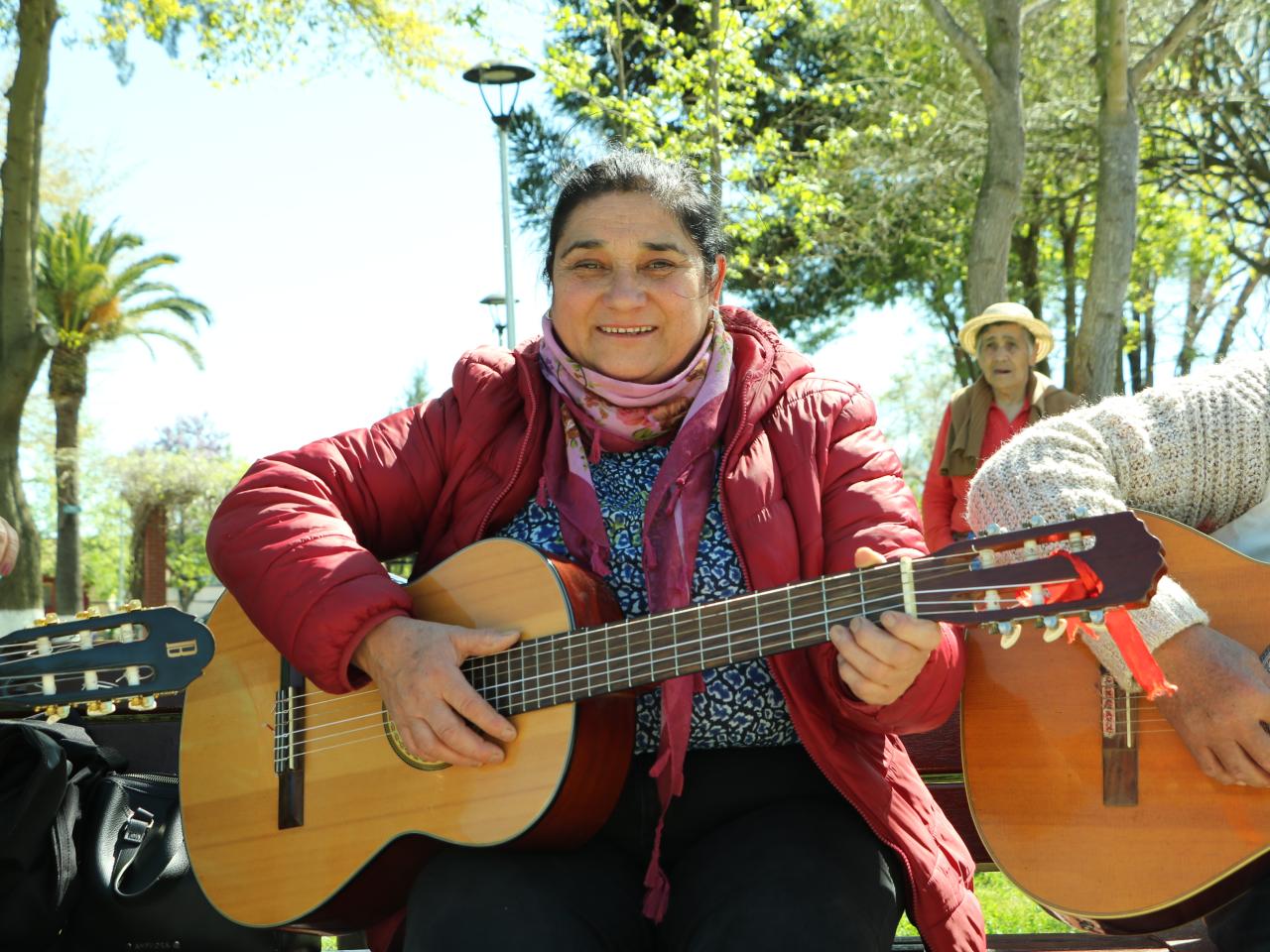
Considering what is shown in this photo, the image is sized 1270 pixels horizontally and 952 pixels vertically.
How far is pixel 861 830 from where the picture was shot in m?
2.27

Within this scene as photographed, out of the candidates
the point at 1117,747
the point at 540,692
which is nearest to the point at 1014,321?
the point at 1117,747

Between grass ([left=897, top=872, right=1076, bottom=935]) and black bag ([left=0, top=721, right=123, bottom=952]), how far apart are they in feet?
8.43

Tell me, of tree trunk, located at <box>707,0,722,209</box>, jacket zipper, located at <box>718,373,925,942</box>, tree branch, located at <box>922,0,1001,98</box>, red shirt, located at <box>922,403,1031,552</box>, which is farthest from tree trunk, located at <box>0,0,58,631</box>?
jacket zipper, located at <box>718,373,925,942</box>

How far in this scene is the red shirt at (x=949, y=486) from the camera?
6988 mm

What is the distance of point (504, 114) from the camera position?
13.2 m

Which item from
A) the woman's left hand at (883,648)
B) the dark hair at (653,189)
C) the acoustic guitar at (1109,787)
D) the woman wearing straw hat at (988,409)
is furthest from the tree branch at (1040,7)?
the woman's left hand at (883,648)

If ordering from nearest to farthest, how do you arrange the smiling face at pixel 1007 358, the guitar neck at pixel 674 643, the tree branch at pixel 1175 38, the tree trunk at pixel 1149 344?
1. the guitar neck at pixel 674 643
2. the smiling face at pixel 1007 358
3. the tree branch at pixel 1175 38
4. the tree trunk at pixel 1149 344

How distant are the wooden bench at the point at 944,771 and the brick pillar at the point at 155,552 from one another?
1233 inches

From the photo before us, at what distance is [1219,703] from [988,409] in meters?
5.22

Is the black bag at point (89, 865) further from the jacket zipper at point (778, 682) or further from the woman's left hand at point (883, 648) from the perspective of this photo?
the woman's left hand at point (883, 648)

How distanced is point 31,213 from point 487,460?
9.40 metres

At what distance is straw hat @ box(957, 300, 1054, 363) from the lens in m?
7.25

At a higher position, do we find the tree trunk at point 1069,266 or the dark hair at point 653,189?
the tree trunk at point 1069,266

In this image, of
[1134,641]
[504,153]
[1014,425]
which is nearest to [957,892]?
[1134,641]
